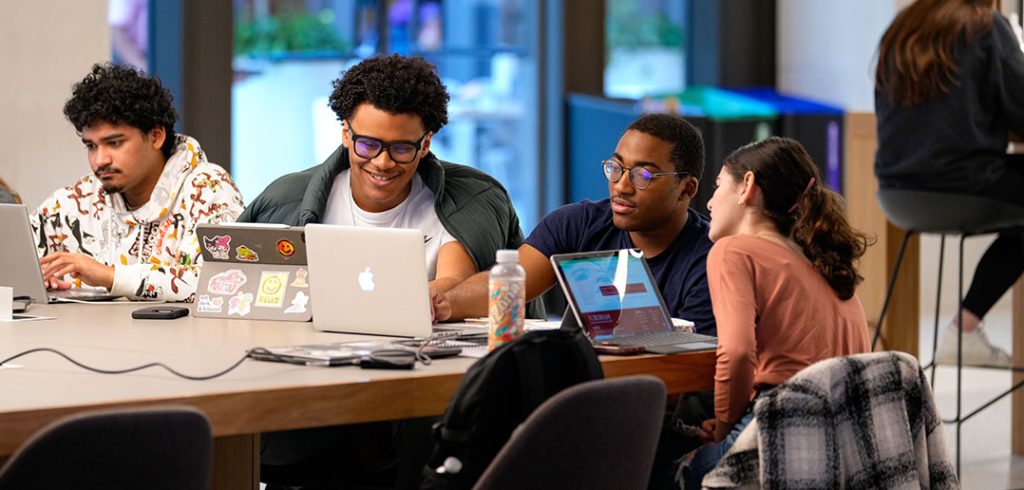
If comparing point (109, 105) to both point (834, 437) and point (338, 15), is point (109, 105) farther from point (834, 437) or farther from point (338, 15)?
point (338, 15)

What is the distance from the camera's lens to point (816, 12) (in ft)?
23.0

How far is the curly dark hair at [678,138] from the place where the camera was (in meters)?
3.00

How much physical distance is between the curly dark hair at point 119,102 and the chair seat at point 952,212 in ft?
6.57

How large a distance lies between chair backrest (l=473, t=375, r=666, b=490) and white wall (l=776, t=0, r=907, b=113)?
4.82 meters

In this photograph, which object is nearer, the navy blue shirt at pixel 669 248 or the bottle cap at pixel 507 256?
the bottle cap at pixel 507 256

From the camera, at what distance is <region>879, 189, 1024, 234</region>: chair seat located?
11.7 feet

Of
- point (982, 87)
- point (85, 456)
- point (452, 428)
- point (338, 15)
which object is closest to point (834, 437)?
point (452, 428)

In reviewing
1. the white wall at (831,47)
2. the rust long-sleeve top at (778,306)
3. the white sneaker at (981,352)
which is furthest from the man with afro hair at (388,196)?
the white wall at (831,47)

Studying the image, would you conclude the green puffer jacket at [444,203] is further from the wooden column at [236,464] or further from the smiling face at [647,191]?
the wooden column at [236,464]

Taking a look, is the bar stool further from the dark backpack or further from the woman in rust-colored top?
the dark backpack

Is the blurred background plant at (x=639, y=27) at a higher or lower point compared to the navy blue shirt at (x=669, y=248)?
higher

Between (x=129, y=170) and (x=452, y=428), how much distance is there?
6.06ft

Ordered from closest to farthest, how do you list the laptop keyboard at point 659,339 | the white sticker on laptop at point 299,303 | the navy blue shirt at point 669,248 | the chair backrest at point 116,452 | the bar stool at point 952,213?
1. the chair backrest at point 116,452
2. the laptop keyboard at point 659,339
3. the white sticker on laptop at point 299,303
4. the navy blue shirt at point 669,248
5. the bar stool at point 952,213

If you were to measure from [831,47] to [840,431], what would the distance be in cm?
498
